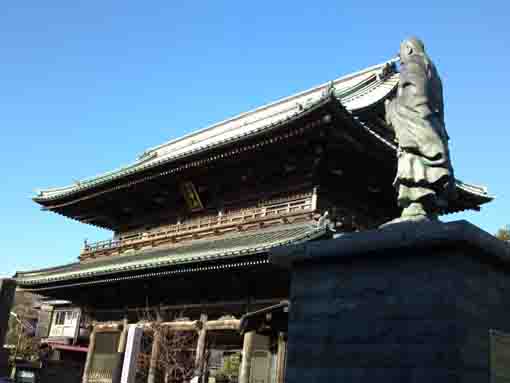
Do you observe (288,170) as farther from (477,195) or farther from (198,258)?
(477,195)

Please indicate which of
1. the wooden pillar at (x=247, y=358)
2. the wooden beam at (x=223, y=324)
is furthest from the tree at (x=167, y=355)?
the wooden pillar at (x=247, y=358)

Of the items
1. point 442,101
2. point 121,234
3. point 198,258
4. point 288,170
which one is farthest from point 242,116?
point 442,101

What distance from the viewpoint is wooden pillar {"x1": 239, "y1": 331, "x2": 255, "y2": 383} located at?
14.3 metres

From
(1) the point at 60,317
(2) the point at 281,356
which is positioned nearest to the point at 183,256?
(2) the point at 281,356

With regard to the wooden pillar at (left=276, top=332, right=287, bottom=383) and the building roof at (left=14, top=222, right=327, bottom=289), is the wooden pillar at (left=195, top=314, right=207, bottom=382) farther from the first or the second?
the wooden pillar at (left=276, top=332, right=287, bottom=383)

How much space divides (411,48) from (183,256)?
10020 millimetres

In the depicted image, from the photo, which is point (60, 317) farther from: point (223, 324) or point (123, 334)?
A: point (223, 324)

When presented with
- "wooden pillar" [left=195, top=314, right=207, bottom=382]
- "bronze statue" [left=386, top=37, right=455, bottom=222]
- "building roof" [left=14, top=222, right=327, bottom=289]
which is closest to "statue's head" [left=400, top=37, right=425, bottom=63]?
"bronze statue" [left=386, top=37, right=455, bottom=222]

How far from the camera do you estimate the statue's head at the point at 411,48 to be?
7316 millimetres

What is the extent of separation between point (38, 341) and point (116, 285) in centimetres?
1967

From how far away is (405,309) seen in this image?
19.9 feet

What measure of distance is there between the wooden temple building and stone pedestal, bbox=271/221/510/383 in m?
5.44

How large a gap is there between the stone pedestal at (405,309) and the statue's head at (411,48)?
8.01 ft

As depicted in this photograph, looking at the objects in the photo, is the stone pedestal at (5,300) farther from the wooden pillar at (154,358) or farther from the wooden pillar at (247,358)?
the wooden pillar at (247,358)
